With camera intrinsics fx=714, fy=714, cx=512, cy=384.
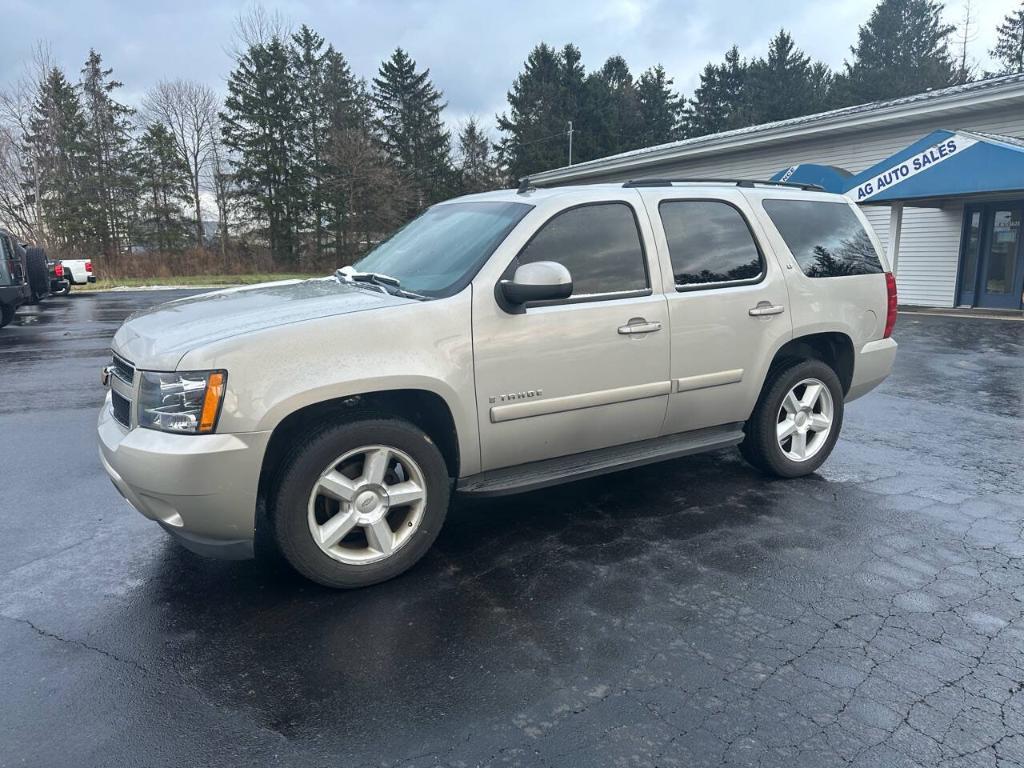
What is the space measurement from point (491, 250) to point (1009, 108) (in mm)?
17104

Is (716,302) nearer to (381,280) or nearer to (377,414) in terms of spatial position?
(381,280)

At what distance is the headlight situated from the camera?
3.04 m

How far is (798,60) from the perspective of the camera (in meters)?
50.2

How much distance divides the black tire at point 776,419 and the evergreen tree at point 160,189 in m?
42.4

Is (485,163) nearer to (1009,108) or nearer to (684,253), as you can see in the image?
(1009,108)

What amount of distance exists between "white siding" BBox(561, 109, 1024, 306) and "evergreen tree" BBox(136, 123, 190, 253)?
3419cm

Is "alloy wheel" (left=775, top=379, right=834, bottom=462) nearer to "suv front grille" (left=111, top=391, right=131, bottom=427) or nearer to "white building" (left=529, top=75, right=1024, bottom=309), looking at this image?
"suv front grille" (left=111, top=391, right=131, bottom=427)

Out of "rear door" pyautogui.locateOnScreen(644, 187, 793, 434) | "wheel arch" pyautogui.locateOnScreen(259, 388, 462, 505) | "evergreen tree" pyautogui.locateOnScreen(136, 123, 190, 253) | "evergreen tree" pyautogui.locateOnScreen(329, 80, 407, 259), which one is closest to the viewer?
"wheel arch" pyautogui.locateOnScreen(259, 388, 462, 505)

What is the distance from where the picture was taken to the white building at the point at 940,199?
16047 mm

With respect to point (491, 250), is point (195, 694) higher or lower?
lower

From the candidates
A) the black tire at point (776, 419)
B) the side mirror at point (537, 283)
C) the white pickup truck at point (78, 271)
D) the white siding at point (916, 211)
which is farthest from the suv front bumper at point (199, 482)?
the white pickup truck at point (78, 271)

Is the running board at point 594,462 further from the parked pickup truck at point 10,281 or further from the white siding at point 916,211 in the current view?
the white siding at point 916,211

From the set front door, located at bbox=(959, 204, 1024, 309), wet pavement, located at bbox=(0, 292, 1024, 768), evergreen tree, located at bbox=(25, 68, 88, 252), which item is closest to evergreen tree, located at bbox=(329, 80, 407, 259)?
evergreen tree, located at bbox=(25, 68, 88, 252)

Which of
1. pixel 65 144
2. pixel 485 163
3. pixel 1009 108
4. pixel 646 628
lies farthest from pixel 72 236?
pixel 646 628
